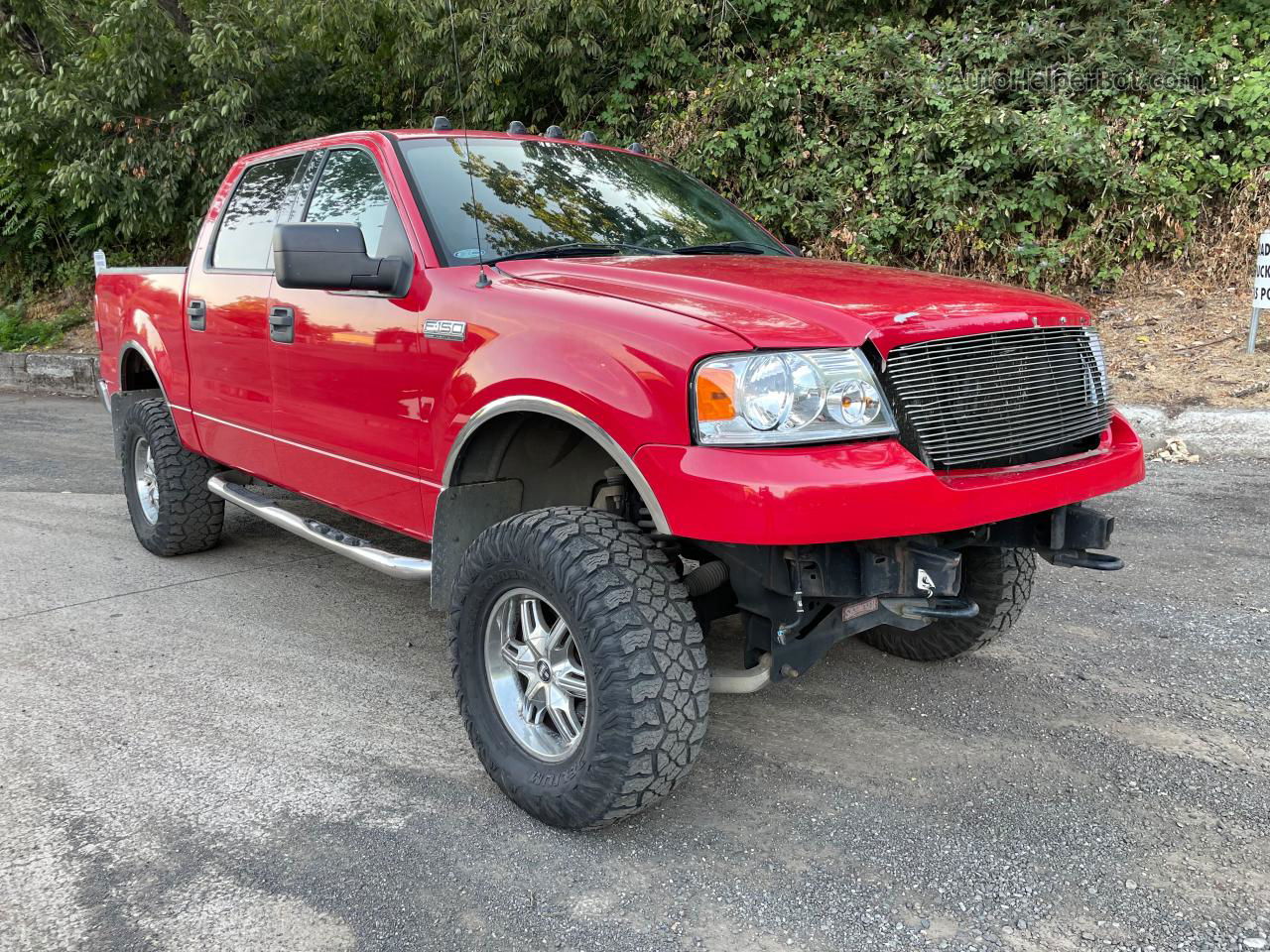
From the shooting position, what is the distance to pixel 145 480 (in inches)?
219

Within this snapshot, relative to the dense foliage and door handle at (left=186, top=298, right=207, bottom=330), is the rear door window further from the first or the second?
the dense foliage

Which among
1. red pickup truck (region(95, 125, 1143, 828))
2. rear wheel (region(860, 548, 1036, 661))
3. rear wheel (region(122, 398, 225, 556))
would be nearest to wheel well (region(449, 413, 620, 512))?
red pickup truck (region(95, 125, 1143, 828))

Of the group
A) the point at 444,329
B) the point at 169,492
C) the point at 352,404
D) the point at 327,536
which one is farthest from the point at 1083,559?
the point at 169,492

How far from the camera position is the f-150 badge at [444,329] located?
3133 mm

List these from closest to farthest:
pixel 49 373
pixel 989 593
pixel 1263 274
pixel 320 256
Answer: pixel 320 256, pixel 989 593, pixel 1263 274, pixel 49 373

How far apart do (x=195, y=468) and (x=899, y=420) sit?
388 centimetres

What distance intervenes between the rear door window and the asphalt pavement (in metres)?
1.53

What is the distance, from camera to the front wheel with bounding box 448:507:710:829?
2.56 metres

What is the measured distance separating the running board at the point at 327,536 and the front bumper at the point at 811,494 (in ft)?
3.85

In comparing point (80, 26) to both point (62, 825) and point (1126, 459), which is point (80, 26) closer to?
point (62, 825)

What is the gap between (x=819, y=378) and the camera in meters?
2.50

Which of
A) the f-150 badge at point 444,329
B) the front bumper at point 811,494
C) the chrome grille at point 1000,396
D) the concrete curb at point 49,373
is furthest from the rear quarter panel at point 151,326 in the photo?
the concrete curb at point 49,373

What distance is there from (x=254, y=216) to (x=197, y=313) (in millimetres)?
505

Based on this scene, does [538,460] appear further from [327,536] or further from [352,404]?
[327,536]
